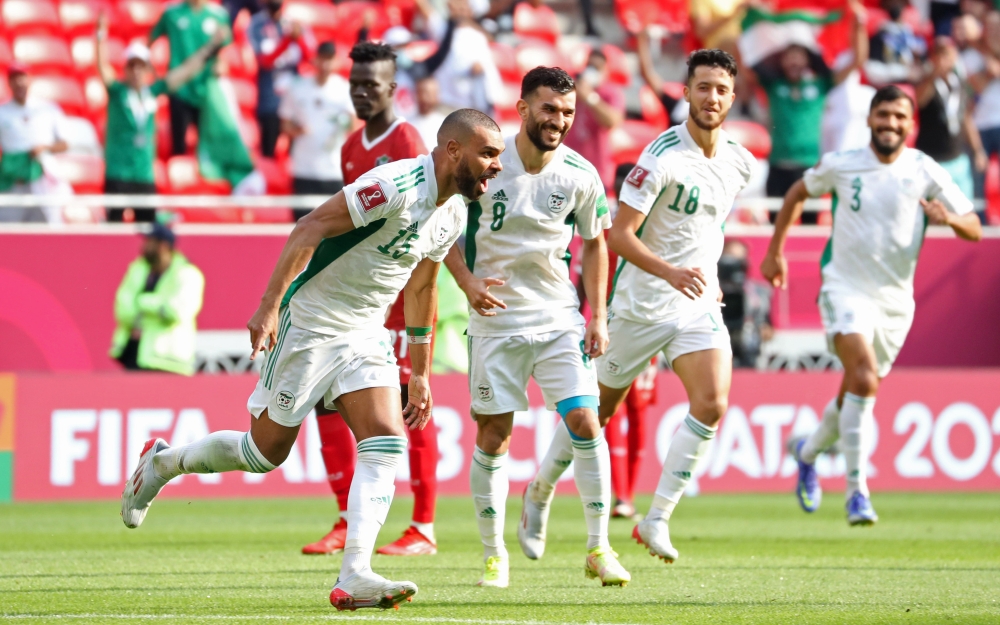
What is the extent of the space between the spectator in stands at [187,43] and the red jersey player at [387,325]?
7658 mm

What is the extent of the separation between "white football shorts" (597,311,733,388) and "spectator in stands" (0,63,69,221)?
816 cm

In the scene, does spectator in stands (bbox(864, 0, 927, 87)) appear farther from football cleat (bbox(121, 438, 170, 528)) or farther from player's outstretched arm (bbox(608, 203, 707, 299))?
football cleat (bbox(121, 438, 170, 528))

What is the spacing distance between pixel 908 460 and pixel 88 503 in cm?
733

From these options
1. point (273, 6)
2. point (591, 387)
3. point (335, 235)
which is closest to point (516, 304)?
point (591, 387)

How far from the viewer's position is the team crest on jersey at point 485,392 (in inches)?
279

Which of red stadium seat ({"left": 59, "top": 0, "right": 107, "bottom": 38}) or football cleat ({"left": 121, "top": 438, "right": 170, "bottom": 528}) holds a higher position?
red stadium seat ({"left": 59, "top": 0, "right": 107, "bottom": 38})

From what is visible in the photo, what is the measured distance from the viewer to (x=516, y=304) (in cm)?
707

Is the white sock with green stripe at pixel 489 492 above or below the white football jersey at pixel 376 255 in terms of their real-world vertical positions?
below

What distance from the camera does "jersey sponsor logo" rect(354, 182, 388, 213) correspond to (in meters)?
5.69

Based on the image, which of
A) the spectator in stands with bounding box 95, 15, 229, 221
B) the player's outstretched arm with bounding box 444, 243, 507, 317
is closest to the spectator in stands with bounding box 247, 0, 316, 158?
the spectator in stands with bounding box 95, 15, 229, 221

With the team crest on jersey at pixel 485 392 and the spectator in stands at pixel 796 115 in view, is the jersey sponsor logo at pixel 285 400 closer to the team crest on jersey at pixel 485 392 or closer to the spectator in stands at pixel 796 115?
the team crest on jersey at pixel 485 392

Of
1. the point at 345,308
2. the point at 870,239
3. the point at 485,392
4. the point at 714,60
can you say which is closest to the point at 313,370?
the point at 345,308

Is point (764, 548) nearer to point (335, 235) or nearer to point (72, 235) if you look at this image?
point (335, 235)

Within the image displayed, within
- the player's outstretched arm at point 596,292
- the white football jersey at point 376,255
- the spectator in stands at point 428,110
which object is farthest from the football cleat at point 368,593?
the spectator in stands at point 428,110
